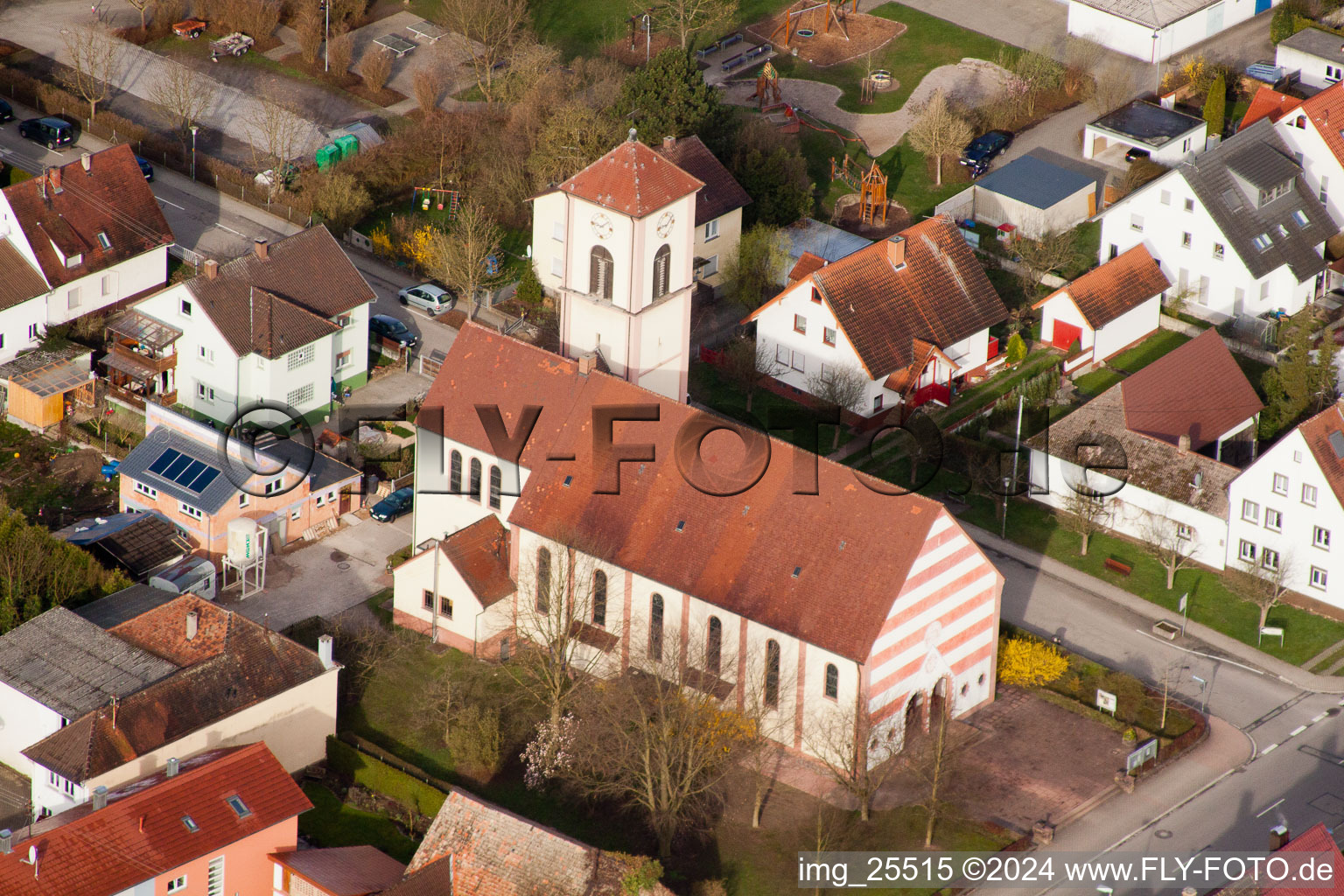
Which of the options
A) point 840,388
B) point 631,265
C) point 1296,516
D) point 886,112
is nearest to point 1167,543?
point 1296,516

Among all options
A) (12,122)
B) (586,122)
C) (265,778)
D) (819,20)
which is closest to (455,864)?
(265,778)

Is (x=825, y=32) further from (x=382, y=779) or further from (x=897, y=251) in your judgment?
(x=382, y=779)

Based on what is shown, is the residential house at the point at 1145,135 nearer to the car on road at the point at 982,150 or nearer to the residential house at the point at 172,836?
the car on road at the point at 982,150

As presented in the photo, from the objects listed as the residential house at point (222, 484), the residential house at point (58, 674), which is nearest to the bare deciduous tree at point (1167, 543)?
the residential house at point (222, 484)

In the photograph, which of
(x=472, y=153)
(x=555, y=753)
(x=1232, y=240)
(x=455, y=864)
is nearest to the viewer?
(x=455, y=864)

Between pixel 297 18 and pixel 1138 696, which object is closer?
pixel 1138 696

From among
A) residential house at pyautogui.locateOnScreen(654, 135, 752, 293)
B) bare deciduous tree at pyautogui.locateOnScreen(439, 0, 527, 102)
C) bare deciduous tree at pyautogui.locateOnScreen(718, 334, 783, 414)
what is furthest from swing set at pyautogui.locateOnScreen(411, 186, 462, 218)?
bare deciduous tree at pyautogui.locateOnScreen(718, 334, 783, 414)

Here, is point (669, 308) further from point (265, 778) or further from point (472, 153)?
point (472, 153)
